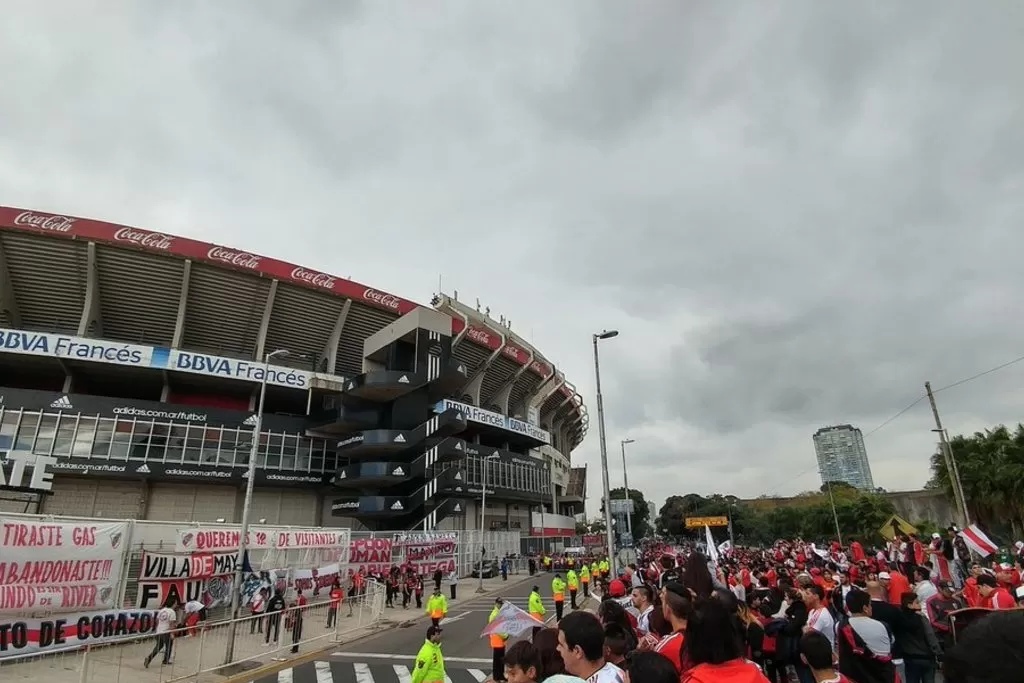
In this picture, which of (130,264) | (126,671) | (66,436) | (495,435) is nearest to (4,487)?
(126,671)

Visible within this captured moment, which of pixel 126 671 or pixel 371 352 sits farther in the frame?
pixel 371 352

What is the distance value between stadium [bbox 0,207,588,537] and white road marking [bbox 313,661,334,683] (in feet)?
84.7

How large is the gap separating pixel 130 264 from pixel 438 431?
88.0 ft

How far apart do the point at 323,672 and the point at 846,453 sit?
219 m

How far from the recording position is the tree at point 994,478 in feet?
93.1

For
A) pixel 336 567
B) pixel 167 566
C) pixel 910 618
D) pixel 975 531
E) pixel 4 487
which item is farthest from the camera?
pixel 336 567

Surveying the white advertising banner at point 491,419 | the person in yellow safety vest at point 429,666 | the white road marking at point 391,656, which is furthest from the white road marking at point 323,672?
the white advertising banner at point 491,419

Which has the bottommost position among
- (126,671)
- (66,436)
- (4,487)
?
(126,671)

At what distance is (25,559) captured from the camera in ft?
38.7

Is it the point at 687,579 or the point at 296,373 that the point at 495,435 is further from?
the point at 687,579

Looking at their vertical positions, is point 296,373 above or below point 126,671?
above

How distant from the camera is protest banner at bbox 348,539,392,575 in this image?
1013 inches

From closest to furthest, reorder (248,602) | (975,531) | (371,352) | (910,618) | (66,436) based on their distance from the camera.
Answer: (910,618)
(975,531)
(248,602)
(66,436)
(371,352)

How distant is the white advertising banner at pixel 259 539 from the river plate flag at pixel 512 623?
13.2m
